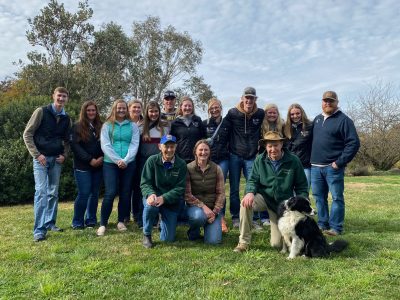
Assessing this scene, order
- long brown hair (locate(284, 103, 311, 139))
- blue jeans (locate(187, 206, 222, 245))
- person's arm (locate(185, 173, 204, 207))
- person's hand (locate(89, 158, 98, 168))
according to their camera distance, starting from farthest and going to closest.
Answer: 1. long brown hair (locate(284, 103, 311, 139))
2. person's hand (locate(89, 158, 98, 168))
3. person's arm (locate(185, 173, 204, 207))
4. blue jeans (locate(187, 206, 222, 245))

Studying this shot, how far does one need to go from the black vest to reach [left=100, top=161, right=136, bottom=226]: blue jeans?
82 cm

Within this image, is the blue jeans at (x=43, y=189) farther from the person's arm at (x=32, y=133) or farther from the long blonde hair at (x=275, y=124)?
the long blonde hair at (x=275, y=124)

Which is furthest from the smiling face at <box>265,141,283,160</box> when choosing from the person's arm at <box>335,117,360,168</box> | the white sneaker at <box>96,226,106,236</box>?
the white sneaker at <box>96,226,106,236</box>

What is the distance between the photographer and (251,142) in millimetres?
6543

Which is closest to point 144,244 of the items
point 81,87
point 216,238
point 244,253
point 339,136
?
point 216,238

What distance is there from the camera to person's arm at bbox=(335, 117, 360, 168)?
5.98 meters

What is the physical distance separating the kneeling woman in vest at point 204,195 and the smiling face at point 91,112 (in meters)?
1.97

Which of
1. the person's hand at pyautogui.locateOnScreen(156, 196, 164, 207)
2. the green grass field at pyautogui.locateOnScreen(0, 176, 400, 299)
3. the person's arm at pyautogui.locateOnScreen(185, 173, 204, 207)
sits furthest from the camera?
the person's arm at pyautogui.locateOnScreen(185, 173, 204, 207)

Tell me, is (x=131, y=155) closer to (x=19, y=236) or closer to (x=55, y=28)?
(x=19, y=236)

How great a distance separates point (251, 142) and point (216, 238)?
189 cm

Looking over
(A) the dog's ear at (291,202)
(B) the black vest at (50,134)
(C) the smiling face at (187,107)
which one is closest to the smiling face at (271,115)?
(C) the smiling face at (187,107)

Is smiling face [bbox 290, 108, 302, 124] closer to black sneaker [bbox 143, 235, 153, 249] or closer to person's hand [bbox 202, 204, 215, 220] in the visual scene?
person's hand [bbox 202, 204, 215, 220]

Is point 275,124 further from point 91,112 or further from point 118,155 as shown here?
point 91,112

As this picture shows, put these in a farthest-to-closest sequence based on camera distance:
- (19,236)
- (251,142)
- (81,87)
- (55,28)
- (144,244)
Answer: (81,87) < (55,28) < (251,142) < (19,236) < (144,244)
